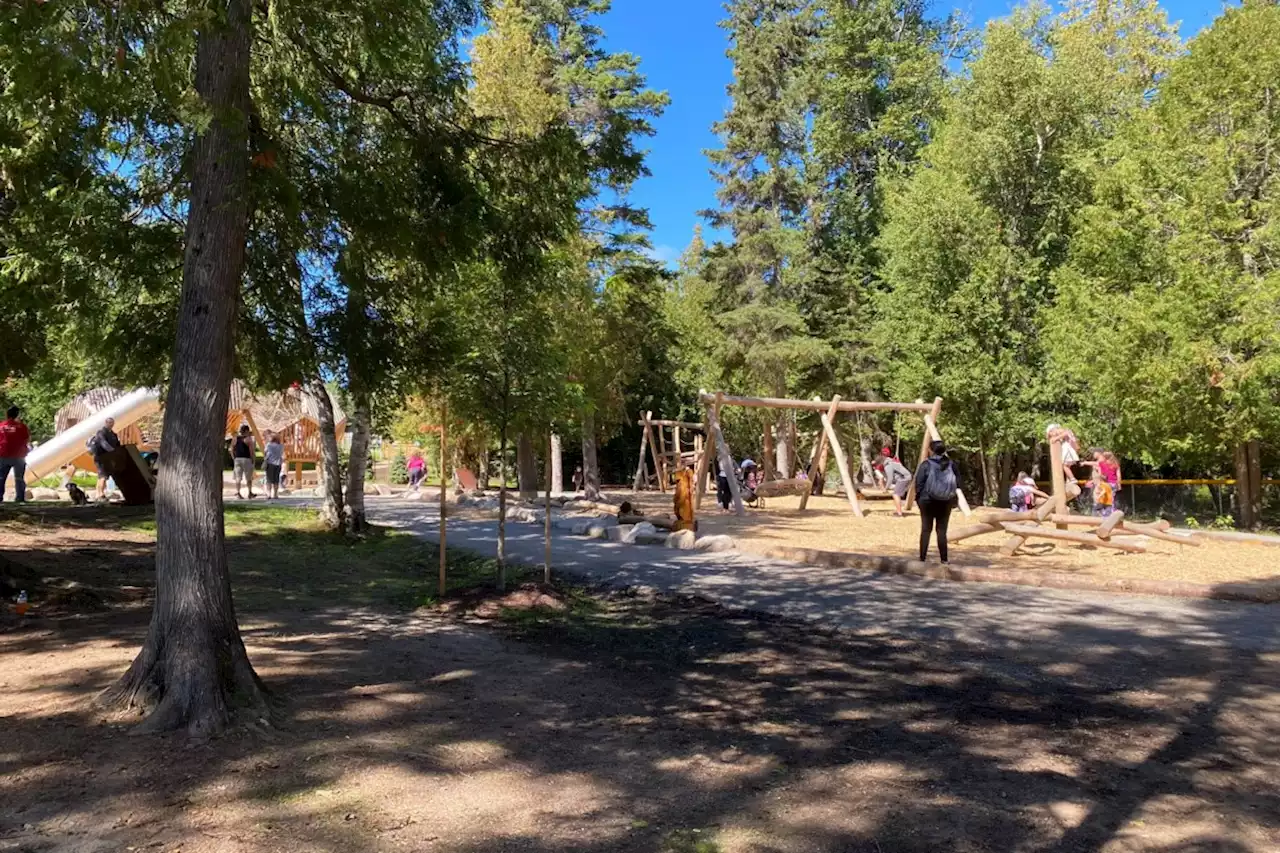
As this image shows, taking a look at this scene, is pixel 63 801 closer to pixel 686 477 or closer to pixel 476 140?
pixel 476 140

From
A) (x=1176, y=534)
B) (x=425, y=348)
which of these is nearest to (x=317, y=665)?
(x=425, y=348)

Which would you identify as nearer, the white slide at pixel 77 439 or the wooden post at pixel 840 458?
the wooden post at pixel 840 458

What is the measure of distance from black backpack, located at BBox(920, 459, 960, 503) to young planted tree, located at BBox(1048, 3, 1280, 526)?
29.5 ft

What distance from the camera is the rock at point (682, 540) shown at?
14.5 metres

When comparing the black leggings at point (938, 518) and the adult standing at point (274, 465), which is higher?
the adult standing at point (274, 465)

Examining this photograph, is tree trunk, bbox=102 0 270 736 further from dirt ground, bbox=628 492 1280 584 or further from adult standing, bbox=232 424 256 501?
adult standing, bbox=232 424 256 501

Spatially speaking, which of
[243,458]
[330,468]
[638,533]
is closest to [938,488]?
[638,533]

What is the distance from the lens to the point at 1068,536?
1235 centimetres

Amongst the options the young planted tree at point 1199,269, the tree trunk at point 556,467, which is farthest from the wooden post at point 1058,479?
the tree trunk at point 556,467

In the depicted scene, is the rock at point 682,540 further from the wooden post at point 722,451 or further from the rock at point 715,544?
the wooden post at point 722,451

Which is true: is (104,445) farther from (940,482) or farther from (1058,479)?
(1058,479)

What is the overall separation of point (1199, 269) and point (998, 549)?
8752 millimetres

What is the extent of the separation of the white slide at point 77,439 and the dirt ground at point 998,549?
17.8m

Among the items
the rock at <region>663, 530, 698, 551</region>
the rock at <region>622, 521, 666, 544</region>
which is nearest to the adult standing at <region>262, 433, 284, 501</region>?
the rock at <region>622, 521, 666, 544</region>
